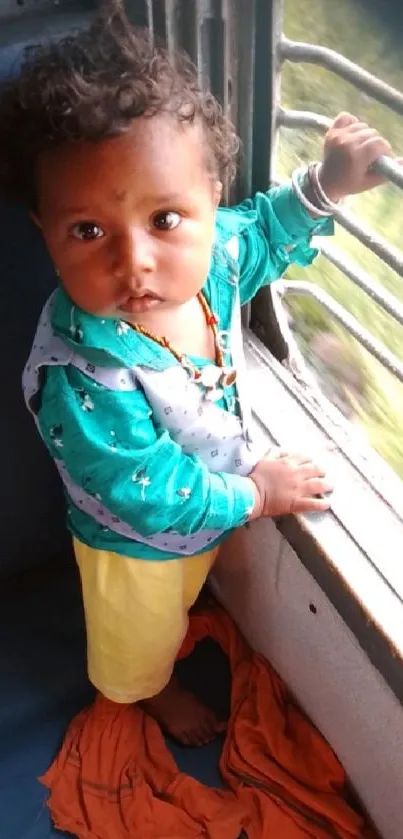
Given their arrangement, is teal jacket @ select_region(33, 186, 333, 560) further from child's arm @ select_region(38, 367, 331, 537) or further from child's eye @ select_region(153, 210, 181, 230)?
child's eye @ select_region(153, 210, 181, 230)

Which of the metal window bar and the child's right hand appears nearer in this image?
the metal window bar

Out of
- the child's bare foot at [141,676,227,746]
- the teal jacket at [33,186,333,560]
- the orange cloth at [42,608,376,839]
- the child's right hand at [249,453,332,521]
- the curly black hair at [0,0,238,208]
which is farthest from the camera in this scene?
the child's bare foot at [141,676,227,746]

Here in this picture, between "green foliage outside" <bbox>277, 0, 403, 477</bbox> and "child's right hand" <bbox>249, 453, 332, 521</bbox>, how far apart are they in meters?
0.12

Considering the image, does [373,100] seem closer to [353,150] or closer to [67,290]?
[353,150]

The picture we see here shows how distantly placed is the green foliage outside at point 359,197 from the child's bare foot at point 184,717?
0.43m

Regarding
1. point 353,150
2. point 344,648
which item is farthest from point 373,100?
point 344,648

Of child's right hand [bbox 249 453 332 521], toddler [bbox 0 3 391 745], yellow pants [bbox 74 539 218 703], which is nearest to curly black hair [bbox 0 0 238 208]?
toddler [bbox 0 3 391 745]

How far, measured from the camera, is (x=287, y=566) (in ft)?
3.65

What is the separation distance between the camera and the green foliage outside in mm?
862

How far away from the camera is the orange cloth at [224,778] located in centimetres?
115

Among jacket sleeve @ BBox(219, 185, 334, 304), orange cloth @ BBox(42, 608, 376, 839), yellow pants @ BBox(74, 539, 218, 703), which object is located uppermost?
jacket sleeve @ BBox(219, 185, 334, 304)

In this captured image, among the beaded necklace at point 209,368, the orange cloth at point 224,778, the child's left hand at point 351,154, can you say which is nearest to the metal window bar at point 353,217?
the child's left hand at point 351,154

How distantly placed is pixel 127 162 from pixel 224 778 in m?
0.79

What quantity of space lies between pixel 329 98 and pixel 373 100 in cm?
9
